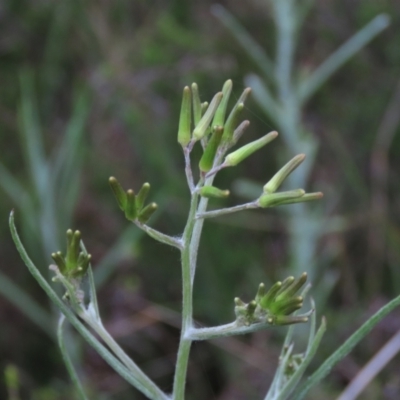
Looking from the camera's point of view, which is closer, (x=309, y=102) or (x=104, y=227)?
(x=104, y=227)

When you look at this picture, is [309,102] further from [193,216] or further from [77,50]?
[193,216]

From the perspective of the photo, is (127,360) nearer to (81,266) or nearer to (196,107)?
(81,266)

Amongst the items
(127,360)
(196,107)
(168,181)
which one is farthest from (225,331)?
(168,181)

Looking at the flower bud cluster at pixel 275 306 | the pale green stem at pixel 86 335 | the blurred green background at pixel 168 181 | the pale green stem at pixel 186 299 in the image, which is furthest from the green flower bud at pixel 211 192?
the blurred green background at pixel 168 181

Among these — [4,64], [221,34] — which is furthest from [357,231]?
[4,64]

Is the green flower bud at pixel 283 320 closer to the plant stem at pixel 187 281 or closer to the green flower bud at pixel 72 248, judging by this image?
the plant stem at pixel 187 281

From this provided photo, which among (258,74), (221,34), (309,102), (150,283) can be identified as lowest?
(150,283)
